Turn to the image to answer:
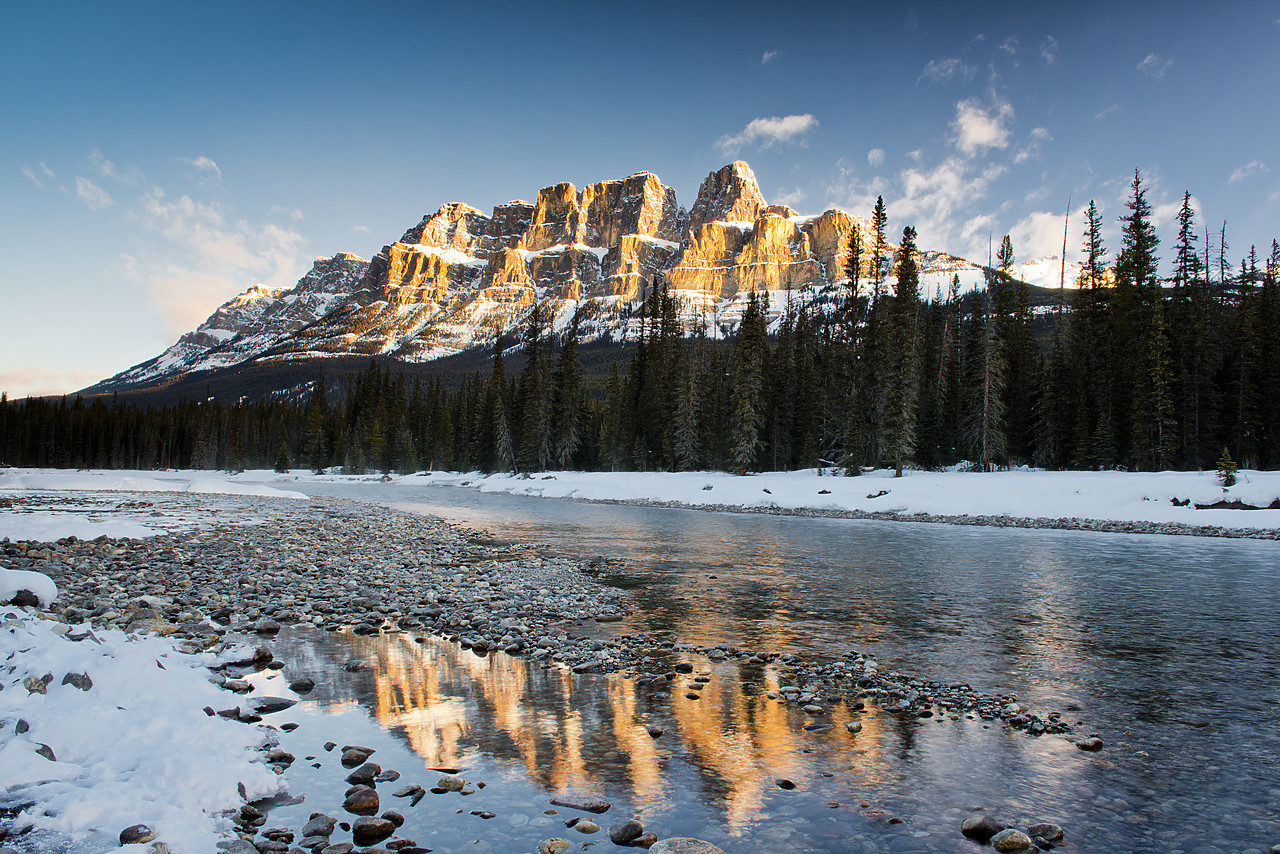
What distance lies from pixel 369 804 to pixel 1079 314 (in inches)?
2349

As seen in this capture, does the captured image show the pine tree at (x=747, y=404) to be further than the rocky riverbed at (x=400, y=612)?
Yes

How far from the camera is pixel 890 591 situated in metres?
13.8

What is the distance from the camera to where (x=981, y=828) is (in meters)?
4.40

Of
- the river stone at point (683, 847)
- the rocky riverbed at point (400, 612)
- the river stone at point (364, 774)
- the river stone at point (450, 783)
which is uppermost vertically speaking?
the river stone at point (683, 847)

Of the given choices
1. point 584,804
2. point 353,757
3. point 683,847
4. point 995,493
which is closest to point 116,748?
point 353,757

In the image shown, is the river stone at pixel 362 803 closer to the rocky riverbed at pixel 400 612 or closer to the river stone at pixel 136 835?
the rocky riverbed at pixel 400 612

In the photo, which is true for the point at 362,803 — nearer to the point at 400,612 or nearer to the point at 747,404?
the point at 400,612

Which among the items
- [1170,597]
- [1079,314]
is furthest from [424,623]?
[1079,314]

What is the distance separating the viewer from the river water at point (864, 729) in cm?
460

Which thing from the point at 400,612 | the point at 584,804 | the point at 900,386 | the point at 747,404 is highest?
the point at 900,386

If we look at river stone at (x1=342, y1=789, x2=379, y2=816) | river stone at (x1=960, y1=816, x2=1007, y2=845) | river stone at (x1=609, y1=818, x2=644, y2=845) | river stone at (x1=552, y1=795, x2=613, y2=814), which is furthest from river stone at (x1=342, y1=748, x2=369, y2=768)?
river stone at (x1=960, y1=816, x2=1007, y2=845)

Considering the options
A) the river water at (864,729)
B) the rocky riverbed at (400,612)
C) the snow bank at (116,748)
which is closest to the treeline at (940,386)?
the river water at (864,729)

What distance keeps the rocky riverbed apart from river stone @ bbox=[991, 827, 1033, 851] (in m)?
1.53

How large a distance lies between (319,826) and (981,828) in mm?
4552
